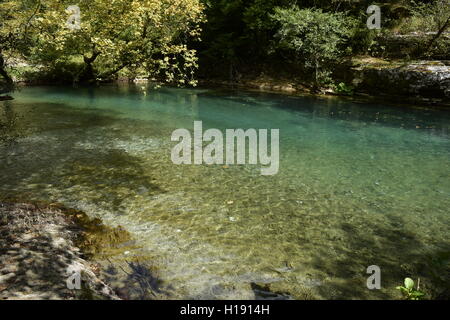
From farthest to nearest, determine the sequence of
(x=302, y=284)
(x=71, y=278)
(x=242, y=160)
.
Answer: (x=242, y=160)
(x=302, y=284)
(x=71, y=278)

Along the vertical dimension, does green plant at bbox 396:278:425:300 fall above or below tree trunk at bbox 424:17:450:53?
below

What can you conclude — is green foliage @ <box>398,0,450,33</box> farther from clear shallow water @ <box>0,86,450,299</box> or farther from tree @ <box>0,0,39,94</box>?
tree @ <box>0,0,39,94</box>

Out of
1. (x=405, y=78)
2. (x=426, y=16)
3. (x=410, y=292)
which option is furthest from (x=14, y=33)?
(x=426, y=16)

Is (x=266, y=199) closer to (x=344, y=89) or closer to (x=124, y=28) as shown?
(x=124, y=28)

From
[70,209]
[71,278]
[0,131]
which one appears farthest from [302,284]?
[0,131]

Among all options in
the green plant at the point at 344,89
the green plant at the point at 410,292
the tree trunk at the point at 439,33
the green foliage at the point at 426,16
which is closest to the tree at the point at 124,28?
the green plant at the point at 410,292

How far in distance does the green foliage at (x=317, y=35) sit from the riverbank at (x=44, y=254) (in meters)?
25.7

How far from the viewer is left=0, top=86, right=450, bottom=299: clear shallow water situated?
18.1ft

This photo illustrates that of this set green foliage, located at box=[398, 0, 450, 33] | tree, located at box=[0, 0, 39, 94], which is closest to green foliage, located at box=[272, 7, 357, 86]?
green foliage, located at box=[398, 0, 450, 33]

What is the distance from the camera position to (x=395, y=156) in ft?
40.3

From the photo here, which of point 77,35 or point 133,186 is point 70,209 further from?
point 77,35

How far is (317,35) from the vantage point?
27.4 meters

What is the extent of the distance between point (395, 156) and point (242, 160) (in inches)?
237

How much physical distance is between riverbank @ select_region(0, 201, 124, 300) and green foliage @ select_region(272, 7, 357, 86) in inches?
1013
